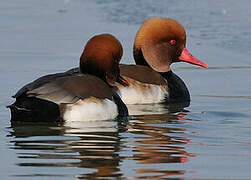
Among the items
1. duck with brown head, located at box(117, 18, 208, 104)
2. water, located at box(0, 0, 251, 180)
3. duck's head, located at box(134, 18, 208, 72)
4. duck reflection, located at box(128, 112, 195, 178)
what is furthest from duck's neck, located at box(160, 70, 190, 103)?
duck reflection, located at box(128, 112, 195, 178)

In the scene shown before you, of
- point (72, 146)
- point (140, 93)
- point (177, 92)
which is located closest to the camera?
point (72, 146)

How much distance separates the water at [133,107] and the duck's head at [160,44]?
18.1 inches

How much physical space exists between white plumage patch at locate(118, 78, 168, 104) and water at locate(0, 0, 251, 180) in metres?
0.13

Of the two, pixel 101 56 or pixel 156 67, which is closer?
pixel 101 56

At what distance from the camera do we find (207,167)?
218 inches

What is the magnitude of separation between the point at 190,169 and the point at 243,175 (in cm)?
39

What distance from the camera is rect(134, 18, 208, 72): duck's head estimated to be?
9.12 m

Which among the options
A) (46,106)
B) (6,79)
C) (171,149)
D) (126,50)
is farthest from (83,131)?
(126,50)

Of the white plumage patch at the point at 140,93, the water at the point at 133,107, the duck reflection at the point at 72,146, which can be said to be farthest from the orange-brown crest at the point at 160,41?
the duck reflection at the point at 72,146

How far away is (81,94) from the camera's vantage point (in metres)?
6.96

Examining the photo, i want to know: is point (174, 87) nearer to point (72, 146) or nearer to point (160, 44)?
point (160, 44)

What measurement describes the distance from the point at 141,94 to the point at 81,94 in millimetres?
1682

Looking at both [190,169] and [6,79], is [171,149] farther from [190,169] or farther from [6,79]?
[6,79]

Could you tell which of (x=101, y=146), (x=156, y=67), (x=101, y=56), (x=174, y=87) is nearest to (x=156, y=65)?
(x=156, y=67)
